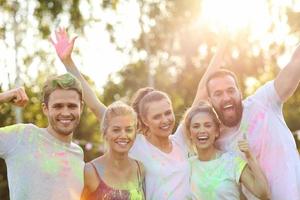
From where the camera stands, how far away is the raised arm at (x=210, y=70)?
5.62 m

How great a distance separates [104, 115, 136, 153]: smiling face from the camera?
4711 millimetres

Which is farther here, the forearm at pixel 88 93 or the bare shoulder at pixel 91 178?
the forearm at pixel 88 93

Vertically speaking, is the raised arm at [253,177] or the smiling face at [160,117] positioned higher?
the smiling face at [160,117]

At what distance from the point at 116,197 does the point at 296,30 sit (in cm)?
2344

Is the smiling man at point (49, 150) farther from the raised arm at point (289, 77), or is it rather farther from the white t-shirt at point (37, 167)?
the raised arm at point (289, 77)

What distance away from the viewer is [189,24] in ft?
90.8

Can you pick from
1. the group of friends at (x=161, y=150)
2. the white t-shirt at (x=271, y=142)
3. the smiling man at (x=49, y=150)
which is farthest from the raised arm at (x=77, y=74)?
the white t-shirt at (x=271, y=142)

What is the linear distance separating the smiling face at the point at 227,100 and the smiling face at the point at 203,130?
0.11 metres

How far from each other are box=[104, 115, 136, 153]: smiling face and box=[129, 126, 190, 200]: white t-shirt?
30cm

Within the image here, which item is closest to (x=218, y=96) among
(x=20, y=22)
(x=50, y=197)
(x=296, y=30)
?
(x=50, y=197)

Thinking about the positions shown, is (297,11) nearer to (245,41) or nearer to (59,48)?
(245,41)

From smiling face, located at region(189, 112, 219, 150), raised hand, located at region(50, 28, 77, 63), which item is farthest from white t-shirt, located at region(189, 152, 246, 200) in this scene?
raised hand, located at region(50, 28, 77, 63)

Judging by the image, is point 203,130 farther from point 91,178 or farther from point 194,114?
point 91,178

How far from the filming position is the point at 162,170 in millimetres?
4938
